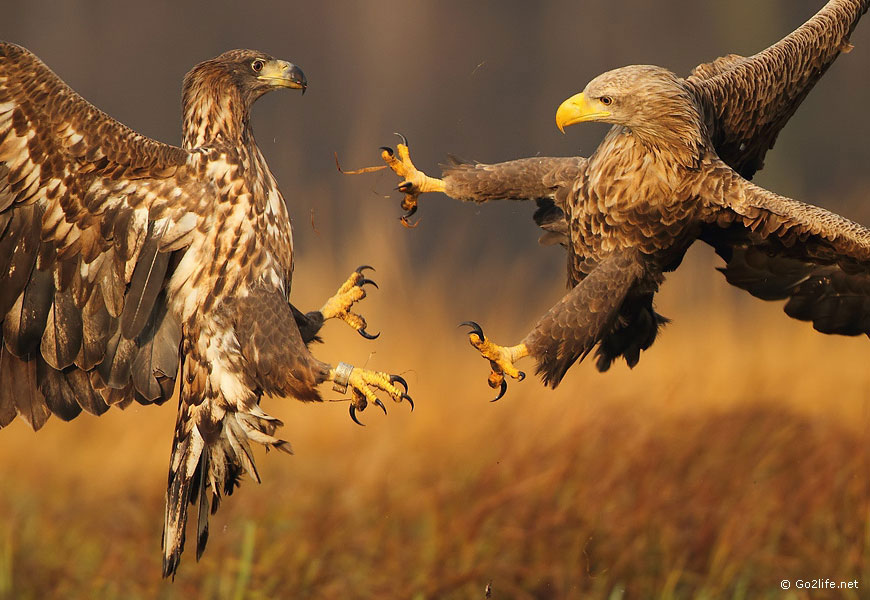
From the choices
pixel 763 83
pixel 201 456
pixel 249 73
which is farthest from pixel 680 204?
pixel 201 456

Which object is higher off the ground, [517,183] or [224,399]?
[517,183]

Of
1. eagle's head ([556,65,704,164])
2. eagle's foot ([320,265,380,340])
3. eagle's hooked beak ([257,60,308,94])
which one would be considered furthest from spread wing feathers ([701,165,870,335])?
eagle's hooked beak ([257,60,308,94])

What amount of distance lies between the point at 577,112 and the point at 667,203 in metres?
0.45

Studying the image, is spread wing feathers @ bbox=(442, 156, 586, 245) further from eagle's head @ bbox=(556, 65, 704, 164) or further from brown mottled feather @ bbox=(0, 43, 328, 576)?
brown mottled feather @ bbox=(0, 43, 328, 576)

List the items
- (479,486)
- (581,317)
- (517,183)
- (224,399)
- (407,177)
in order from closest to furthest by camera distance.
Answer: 1. (224,399)
2. (581,317)
3. (407,177)
4. (517,183)
5. (479,486)

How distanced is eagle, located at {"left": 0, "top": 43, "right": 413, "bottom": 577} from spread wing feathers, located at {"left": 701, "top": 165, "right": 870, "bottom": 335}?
1332mm

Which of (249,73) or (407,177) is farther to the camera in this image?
(407,177)

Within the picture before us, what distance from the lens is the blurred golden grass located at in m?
6.35

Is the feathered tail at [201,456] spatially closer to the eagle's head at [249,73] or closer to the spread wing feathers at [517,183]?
the eagle's head at [249,73]

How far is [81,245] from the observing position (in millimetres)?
4164

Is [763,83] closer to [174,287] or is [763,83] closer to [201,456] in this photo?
[174,287]

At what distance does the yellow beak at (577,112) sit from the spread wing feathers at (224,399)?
112cm

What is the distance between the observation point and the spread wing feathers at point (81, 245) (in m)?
3.95

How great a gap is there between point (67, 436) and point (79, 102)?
3911mm
